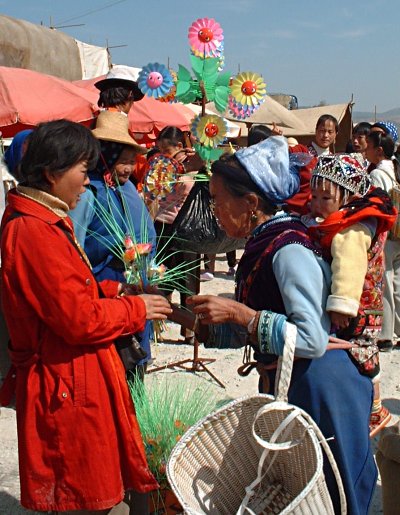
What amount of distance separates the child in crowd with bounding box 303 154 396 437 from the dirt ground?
3.30ft

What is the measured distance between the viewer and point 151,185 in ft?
13.8

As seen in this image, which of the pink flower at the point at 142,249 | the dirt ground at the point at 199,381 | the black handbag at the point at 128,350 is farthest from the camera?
the dirt ground at the point at 199,381

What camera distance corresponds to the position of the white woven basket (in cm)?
181

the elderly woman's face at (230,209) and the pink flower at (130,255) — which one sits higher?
the elderly woman's face at (230,209)

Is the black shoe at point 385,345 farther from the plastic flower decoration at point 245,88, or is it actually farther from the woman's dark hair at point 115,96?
the woman's dark hair at point 115,96

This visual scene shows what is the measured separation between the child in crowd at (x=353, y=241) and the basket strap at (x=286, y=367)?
22 centimetres

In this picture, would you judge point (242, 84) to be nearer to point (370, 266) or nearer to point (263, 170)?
point (370, 266)

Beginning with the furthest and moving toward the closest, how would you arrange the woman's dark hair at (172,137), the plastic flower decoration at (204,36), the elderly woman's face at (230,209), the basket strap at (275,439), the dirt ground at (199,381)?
the woman's dark hair at (172,137) → the plastic flower decoration at (204,36) → the dirt ground at (199,381) → the elderly woman's face at (230,209) → the basket strap at (275,439)

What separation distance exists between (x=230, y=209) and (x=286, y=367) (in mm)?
598

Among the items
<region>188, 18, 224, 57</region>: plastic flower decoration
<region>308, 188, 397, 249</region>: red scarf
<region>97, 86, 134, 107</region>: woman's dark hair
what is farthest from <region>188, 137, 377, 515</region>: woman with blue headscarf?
<region>188, 18, 224, 57</region>: plastic flower decoration

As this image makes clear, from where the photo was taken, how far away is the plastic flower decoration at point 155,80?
4301 millimetres

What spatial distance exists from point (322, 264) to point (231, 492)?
0.82m

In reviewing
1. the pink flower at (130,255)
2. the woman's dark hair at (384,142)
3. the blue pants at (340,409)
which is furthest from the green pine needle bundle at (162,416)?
the woman's dark hair at (384,142)

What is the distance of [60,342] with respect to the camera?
2055 mm
